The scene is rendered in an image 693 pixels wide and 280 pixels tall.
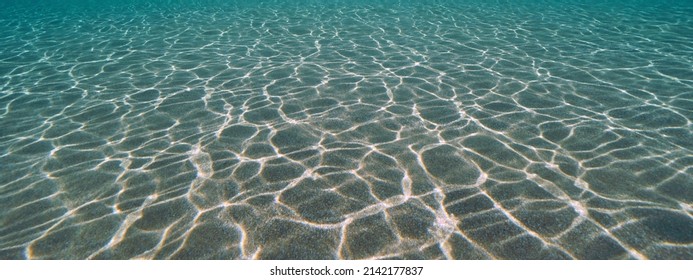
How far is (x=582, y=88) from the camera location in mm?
6328

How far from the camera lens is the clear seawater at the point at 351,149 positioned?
3270mm

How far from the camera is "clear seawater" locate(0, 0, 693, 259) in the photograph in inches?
129

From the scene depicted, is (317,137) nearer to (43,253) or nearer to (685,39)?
(43,253)

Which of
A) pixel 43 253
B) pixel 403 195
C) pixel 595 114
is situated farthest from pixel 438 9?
pixel 43 253

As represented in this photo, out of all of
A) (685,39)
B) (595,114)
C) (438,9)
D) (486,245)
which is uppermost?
(486,245)

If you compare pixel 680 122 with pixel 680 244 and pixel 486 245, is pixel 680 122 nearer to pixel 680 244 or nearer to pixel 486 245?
pixel 680 244

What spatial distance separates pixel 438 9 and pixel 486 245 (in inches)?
511

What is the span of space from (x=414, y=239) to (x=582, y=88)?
4900 mm

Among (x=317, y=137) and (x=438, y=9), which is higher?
(x=317, y=137)

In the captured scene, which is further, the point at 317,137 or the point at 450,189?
the point at 317,137

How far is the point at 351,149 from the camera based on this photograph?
181 inches

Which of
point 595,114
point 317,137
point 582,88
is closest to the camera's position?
point 317,137

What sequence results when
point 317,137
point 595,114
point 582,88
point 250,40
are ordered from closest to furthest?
point 317,137 → point 595,114 → point 582,88 → point 250,40

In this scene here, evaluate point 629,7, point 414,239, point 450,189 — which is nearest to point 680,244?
point 450,189
